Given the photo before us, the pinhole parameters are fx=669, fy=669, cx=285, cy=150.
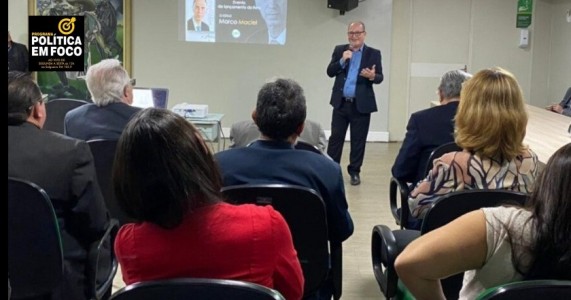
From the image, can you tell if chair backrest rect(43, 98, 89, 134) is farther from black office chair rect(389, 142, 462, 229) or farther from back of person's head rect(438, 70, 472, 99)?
back of person's head rect(438, 70, 472, 99)

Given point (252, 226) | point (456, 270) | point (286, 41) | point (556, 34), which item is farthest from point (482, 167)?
point (556, 34)

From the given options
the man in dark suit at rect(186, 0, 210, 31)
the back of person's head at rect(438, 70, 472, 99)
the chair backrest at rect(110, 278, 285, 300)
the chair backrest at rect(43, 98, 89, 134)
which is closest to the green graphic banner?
the man in dark suit at rect(186, 0, 210, 31)

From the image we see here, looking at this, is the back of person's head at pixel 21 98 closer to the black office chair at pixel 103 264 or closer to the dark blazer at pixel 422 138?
the black office chair at pixel 103 264

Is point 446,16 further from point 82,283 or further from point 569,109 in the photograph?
point 82,283

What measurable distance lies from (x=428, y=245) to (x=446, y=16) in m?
7.48

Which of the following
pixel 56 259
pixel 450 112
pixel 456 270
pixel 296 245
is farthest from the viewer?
pixel 450 112

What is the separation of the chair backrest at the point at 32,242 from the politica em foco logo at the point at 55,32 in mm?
4541

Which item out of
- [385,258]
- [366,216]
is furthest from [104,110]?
[366,216]

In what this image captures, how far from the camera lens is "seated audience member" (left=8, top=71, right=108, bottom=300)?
2295mm

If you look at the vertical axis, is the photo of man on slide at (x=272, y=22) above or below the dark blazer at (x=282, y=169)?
above

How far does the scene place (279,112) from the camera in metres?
2.51

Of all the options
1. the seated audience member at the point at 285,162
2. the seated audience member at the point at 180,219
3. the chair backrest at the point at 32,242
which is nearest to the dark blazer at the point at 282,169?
the seated audience member at the point at 285,162

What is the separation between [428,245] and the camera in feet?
5.17

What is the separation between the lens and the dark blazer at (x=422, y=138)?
3.50 meters
